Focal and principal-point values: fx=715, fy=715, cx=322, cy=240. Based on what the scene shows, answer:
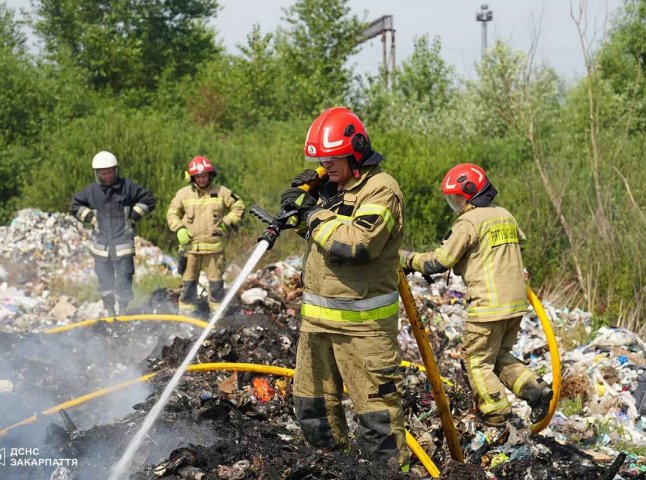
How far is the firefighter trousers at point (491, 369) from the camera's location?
564 cm

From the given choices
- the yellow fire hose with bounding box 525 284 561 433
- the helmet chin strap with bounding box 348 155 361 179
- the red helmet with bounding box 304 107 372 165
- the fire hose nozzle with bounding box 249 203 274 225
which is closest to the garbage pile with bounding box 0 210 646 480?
the yellow fire hose with bounding box 525 284 561 433

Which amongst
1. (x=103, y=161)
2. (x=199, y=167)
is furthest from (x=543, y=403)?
(x=103, y=161)

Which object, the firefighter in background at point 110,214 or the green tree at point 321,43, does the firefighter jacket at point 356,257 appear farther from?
the green tree at point 321,43

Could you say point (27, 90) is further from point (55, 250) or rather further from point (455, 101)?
point (455, 101)

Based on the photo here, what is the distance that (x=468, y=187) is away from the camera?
229 inches

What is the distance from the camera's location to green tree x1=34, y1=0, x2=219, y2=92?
Result: 31734 mm

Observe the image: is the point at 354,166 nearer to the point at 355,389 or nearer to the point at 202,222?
the point at 355,389

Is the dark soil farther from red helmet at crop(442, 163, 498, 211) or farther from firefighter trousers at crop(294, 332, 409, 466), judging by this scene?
red helmet at crop(442, 163, 498, 211)

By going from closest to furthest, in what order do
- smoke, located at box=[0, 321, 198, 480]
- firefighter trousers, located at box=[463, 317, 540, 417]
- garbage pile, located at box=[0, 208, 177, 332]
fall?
smoke, located at box=[0, 321, 198, 480] → firefighter trousers, located at box=[463, 317, 540, 417] → garbage pile, located at box=[0, 208, 177, 332]

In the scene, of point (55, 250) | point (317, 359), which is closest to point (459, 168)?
point (317, 359)

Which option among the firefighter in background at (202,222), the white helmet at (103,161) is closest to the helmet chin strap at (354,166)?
the firefighter in background at (202,222)

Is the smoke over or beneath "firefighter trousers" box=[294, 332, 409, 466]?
beneath

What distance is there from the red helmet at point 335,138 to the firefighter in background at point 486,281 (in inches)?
65.5

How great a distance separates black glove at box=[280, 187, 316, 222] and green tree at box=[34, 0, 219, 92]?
91.5 ft
